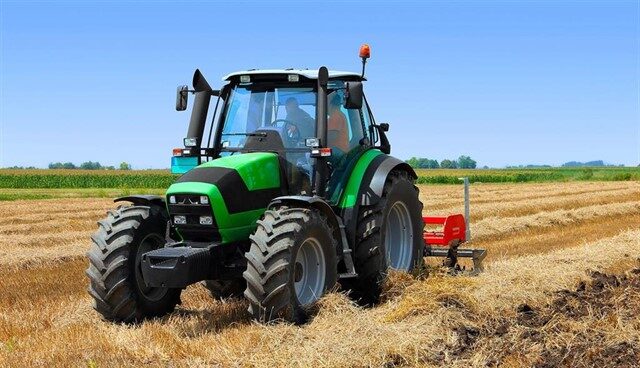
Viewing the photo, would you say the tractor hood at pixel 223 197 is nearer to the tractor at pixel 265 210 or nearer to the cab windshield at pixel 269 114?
the tractor at pixel 265 210

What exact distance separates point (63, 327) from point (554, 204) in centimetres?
1761

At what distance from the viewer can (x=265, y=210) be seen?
698 cm

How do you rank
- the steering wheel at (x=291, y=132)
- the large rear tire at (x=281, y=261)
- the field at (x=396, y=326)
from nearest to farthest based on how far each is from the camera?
the field at (x=396, y=326) → the large rear tire at (x=281, y=261) → the steering wheel at (x=291, y=132)

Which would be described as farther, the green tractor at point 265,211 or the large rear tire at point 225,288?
the large rear tire at point 225,288

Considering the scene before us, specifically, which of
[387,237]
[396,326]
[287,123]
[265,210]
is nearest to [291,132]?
[287,123]

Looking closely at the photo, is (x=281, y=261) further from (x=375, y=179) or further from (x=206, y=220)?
(x=375, y=179)

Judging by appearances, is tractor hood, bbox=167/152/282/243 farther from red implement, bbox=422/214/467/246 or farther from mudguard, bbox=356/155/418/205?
red implement, bbox=422/214/467/246

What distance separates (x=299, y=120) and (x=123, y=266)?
2.09 m

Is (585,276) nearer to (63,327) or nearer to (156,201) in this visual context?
(156,201)

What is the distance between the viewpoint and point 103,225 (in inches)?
276

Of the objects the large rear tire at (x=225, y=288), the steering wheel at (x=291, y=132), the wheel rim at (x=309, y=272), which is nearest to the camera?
the wheel rim at (x=309, y=272)

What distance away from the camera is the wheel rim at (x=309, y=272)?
6707 millimetres

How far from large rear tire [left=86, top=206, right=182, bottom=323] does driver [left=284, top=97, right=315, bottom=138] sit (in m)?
1.55

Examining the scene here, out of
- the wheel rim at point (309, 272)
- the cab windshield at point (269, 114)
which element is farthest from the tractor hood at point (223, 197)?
the wheel rim at point (309, 272)
